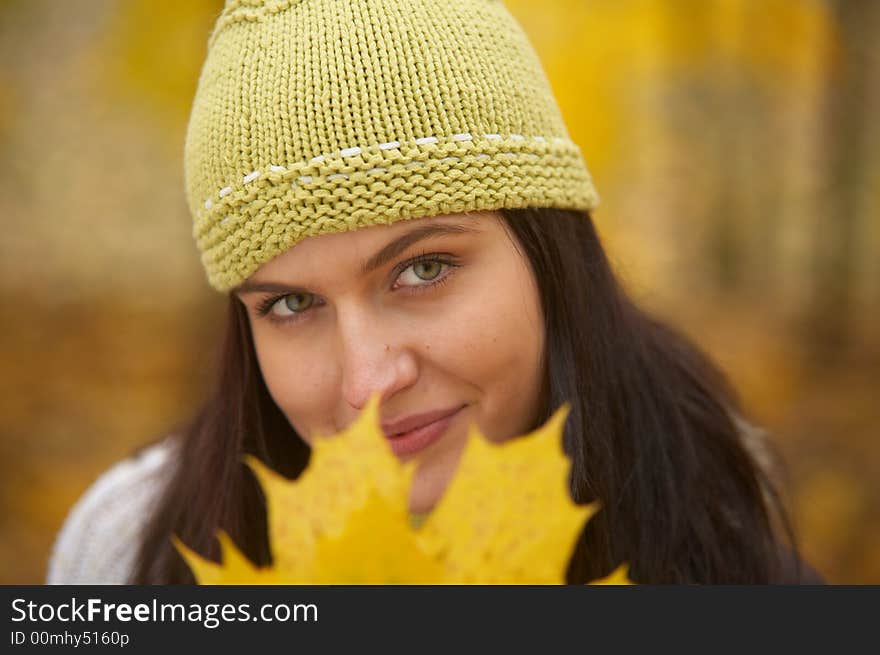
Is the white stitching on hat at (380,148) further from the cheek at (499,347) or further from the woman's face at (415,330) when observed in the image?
the cheek at (499,347)

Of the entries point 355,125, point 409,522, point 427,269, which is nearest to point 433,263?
point 427,269

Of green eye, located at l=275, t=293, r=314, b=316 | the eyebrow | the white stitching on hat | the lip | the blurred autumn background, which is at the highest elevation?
the blurred autumn background

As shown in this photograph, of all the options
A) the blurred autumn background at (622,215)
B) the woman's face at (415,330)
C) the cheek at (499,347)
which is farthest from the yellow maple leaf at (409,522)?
the blurred autumn background at (622,215)

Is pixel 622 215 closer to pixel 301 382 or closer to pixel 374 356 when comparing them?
pixel 301 382

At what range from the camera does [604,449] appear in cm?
145

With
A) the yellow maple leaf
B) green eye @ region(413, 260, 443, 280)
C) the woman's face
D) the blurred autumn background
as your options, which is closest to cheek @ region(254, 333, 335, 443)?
the woman's face

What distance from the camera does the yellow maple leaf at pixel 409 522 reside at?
1.73 feet

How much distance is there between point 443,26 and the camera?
1350mm

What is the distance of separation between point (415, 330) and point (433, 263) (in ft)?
0.42

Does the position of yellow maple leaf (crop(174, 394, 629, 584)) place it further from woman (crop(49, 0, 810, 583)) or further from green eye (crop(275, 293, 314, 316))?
green eye (crop(275, 293, 314, 316))

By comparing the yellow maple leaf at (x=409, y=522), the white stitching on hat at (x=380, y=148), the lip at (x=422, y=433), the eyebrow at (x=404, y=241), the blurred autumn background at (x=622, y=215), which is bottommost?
the yellow maple leaf at (x=409, y=522)

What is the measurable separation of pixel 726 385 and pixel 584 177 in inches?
29.4

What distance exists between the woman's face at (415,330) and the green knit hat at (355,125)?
4 centimetres

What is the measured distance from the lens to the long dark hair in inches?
56.3
